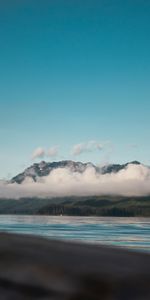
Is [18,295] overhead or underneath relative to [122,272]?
underneath

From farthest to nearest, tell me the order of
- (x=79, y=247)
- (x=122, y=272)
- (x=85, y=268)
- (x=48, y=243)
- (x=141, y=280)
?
(x=48, y=243)
(x=79, y=247)
(x=85, y=268)
(x=122, y=272)
(x=141, y=280)

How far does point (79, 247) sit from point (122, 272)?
62cm

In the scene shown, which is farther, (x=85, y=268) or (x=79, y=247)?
(x=79, y=247)

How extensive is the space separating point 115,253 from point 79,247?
0.27 meters

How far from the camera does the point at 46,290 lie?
69.4 inches

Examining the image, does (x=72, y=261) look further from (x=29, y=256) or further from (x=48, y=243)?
(x=48, y=243)

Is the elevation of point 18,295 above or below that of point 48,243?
below

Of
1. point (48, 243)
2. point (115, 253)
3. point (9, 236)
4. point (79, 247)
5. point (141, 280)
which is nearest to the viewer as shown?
point (141, 280)

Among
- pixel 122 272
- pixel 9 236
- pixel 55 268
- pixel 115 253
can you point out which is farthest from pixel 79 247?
pixel 9 236

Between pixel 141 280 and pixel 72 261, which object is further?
pixel 72 261

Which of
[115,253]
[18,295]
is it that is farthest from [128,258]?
[18,295]

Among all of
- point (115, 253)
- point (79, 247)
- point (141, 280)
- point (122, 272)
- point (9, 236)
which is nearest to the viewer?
point (141, 280)

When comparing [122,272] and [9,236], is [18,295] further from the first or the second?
[9,236]

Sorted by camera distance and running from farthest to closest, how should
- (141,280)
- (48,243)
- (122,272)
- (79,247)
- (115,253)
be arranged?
1. (48,243)
2. (79,247)
3. (115,253)
4. (122,272)
5. (141,280)
